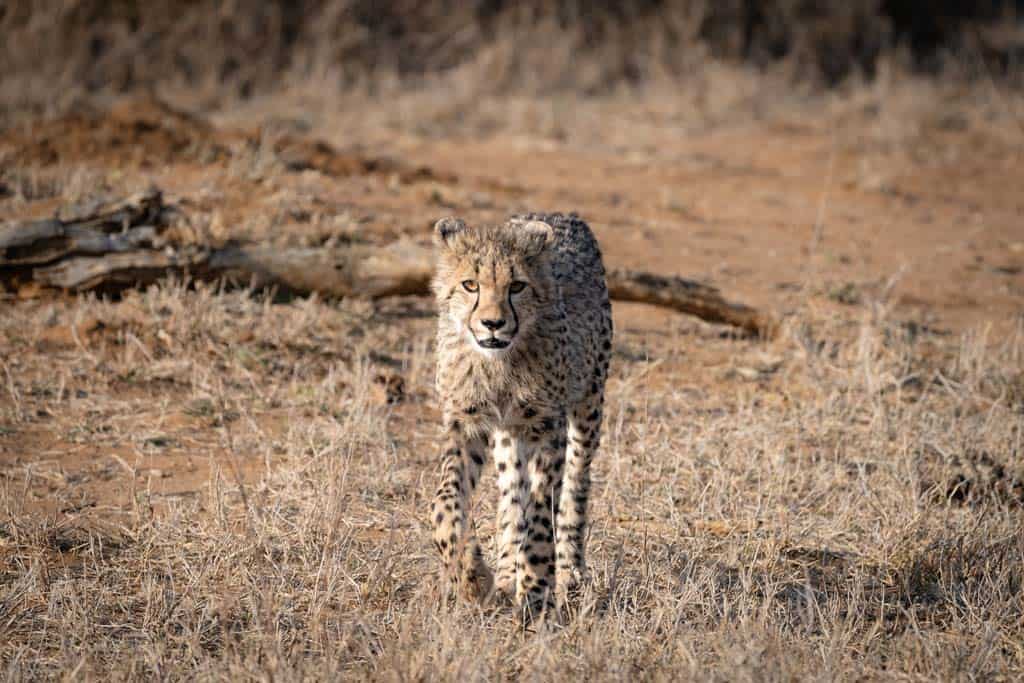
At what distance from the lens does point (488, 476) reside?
225 inches

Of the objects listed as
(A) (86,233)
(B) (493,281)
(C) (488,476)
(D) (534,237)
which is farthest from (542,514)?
(A) (86,233)

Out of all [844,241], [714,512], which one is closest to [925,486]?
[714,512]

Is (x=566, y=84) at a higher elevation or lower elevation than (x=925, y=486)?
higher

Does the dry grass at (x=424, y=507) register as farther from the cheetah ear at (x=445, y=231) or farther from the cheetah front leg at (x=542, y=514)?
the cheetah ear at (x=445, y=231)

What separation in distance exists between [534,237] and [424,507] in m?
1.32

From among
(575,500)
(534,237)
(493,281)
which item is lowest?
(575,500)

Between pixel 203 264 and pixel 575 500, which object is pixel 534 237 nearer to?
pixel 575 500

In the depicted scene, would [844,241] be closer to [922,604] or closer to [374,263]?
[374,263]

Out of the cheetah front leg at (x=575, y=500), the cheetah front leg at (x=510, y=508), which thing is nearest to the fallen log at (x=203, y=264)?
the cheetah front leg at (x=575, y=500)

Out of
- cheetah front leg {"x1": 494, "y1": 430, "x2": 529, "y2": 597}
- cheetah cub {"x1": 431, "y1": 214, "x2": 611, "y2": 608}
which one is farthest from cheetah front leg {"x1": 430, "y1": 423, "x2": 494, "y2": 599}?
cheetah front leg {"x1": 494, "y1": 430, "x2": 529, "y2": 597}

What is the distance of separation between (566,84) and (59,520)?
11.2 metres

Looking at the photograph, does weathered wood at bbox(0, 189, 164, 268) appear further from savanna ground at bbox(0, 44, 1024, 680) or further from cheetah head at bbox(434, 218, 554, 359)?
cheetah head at bbox(434, 218, 554, 359)

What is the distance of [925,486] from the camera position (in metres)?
5.59

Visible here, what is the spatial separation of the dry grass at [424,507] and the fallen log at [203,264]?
153 mm
